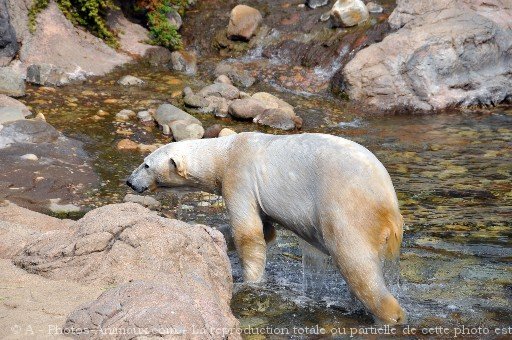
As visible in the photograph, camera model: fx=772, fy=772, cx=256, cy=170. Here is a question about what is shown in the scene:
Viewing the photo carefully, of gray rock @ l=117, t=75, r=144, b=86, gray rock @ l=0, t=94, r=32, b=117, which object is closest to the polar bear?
gray rock @ l=0, t=94, r=32, b=117

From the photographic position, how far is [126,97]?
46.3ft

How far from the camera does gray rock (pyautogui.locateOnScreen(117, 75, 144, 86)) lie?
14852 millimetres

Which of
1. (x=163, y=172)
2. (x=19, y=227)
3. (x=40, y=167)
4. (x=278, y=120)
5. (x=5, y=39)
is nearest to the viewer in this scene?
(x=19, y=227)

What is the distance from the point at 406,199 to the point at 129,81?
7.26m

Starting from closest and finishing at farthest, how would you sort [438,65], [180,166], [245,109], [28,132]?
[180,166] < [28,132] < [245,109] < [438,65]

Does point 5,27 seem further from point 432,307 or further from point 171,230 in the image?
point 432,307

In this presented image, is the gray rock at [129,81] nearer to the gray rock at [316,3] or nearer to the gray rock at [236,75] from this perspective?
the gray rock at [236,75]

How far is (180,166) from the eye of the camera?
703 cm

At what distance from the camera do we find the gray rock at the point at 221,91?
46.5 feet

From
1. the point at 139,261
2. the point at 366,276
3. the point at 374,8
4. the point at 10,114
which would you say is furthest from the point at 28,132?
the point at 374,8

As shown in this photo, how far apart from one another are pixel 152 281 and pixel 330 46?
39.9ft

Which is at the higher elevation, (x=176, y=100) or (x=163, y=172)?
(x=163, y=172)

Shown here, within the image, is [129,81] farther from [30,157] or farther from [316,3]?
[316,3]

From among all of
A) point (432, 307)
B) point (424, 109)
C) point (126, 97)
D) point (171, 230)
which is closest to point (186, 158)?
point (171, 230)
